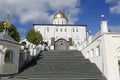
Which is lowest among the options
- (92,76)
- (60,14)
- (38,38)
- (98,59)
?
(92,76)

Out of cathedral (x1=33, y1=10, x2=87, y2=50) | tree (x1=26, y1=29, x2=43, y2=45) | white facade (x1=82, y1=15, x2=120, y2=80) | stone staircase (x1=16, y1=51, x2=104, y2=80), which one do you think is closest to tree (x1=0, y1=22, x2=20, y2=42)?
tree (x1=26, y1=29, x2=43, y2=45)

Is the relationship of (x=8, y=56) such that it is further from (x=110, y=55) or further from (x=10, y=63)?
(x=110, y=55)

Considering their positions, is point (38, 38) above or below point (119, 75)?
above

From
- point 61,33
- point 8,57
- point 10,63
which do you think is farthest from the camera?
point 61,33

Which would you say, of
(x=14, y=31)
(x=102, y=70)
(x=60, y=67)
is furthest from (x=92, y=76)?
(x=14, y=31)

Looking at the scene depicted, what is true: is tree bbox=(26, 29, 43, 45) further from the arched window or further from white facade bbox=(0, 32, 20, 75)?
the arched window

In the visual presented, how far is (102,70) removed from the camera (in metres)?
13.9

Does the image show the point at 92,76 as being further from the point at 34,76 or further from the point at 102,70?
the point at 34,76

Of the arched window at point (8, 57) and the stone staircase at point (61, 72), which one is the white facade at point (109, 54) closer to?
the stone staircase at point (61, 72)

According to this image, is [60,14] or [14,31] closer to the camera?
[14,31]

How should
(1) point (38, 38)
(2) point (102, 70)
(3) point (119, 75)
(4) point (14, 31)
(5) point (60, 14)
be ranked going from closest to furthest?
(3) point (119, 75) < (2) point (102, 70) < (4) point (14, 31) < (1) point (38, 38) < (5) point (60, 14)

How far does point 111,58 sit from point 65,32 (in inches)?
1299

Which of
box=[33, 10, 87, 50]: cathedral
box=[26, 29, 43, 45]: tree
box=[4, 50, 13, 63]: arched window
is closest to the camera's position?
box=[4, 50, 13, 63]: arched window

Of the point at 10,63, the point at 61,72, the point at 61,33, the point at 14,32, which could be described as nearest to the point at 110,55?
the point at 61,72
